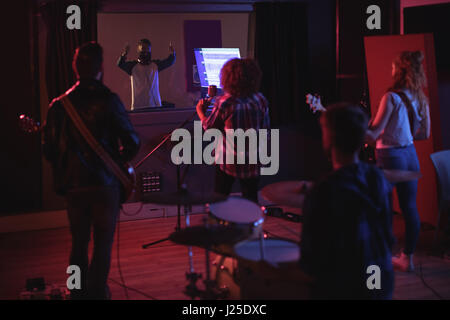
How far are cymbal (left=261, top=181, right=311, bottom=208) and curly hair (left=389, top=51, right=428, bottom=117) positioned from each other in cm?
143

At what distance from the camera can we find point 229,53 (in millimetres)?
5949

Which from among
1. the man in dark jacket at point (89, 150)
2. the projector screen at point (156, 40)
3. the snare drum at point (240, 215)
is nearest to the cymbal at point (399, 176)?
the snare drum at point (240, 215)

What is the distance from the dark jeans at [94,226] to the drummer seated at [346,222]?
4.48 feet

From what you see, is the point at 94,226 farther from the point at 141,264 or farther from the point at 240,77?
the point at 240,77

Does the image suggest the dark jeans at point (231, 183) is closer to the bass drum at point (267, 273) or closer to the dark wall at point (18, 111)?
the bass drum at point (267, 273)

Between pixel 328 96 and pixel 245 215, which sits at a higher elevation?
pixel 328 96

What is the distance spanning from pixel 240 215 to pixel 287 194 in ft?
1.28

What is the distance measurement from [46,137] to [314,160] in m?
4.03

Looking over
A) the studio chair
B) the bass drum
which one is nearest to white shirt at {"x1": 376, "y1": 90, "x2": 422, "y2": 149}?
the studio chair

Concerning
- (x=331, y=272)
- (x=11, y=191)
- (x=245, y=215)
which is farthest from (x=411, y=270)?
(x=11, y=191)

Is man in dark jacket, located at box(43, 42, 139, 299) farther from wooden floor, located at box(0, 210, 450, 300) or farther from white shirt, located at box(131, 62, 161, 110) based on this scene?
white shirt, located at box(131, 62, 161, 110)

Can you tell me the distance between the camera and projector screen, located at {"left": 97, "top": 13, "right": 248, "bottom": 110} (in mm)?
9188

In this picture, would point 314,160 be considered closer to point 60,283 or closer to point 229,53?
point 229,53
